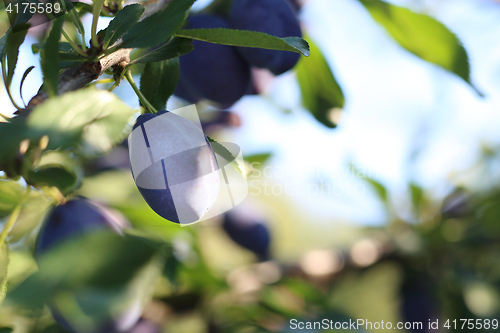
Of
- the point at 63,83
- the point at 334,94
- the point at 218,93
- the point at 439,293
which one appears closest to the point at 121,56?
the point at 63,83

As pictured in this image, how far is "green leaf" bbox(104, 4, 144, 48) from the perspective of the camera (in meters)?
0.27

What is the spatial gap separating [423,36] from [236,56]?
0.82ft

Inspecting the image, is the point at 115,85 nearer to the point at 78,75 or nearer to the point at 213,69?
the point at 78,75

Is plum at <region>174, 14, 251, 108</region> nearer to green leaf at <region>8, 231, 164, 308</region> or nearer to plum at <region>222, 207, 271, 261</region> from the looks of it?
green leaf at <region>8, 231, 164, 308</region>

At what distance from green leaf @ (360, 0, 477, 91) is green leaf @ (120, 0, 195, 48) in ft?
1.14

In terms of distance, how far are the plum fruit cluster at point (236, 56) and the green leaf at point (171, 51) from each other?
0.17 metres

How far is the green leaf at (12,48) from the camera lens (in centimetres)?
31

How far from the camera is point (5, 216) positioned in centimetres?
41

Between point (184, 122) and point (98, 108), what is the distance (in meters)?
0.06

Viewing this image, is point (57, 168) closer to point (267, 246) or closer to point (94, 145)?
point (94, 145)

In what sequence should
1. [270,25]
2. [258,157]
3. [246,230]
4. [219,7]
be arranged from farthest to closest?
1. [246,230]
2. [258,157]
3. [219,7]
4. [270,25]

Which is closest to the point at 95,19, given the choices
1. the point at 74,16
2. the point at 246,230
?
the point at 74,16

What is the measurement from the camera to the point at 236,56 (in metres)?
0.48

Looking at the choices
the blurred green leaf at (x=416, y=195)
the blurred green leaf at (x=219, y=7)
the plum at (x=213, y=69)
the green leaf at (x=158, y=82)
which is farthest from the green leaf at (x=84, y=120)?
the blurred green leaf at (x=416, y=195)
